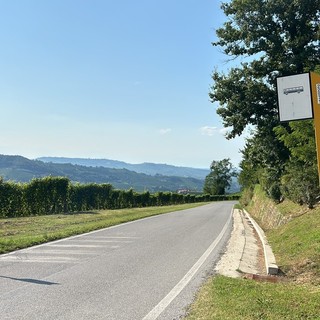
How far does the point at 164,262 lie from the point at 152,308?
3784 mm

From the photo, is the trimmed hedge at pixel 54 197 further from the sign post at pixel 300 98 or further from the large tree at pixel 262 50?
the sign post at pixel 300 98

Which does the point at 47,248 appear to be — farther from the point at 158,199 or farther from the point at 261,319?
the point at 158,199

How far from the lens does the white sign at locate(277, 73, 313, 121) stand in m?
5.29

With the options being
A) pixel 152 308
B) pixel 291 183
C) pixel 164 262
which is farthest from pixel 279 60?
pixel 152 308

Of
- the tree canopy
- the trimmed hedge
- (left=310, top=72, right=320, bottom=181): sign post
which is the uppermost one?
the tree canopy

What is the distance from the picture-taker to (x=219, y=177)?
13912 centimetres

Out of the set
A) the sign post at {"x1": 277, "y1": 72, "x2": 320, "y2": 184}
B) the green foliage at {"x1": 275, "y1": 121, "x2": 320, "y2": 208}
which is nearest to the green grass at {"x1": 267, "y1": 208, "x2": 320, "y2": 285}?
the green foliage at {"x1": 275, "y1": 121, "x2": 320, "y2": 208}

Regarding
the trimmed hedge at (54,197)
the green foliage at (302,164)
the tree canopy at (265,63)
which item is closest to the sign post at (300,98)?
the green foliage at (302,164)

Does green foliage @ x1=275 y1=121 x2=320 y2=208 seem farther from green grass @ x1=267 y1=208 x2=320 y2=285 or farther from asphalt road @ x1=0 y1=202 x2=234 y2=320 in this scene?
asphalt road @ x1=0 y1=202 x2=234 y2=320

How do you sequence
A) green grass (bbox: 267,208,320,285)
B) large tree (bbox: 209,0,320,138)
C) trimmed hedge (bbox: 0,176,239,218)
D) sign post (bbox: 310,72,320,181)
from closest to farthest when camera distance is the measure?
sign post (bbox: 310,72,320,181)
green grass (bbox: 267,208,320,285)
large tree (bbox: 209,0,320,138)
trimmed hedge (bbox: 0,176,239,218)

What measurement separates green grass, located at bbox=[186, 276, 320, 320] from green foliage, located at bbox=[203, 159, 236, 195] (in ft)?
414

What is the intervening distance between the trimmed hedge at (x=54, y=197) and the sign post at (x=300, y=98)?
87.4ft

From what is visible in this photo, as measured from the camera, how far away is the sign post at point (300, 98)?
5211 mm

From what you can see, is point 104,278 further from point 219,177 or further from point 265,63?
point 219,177
